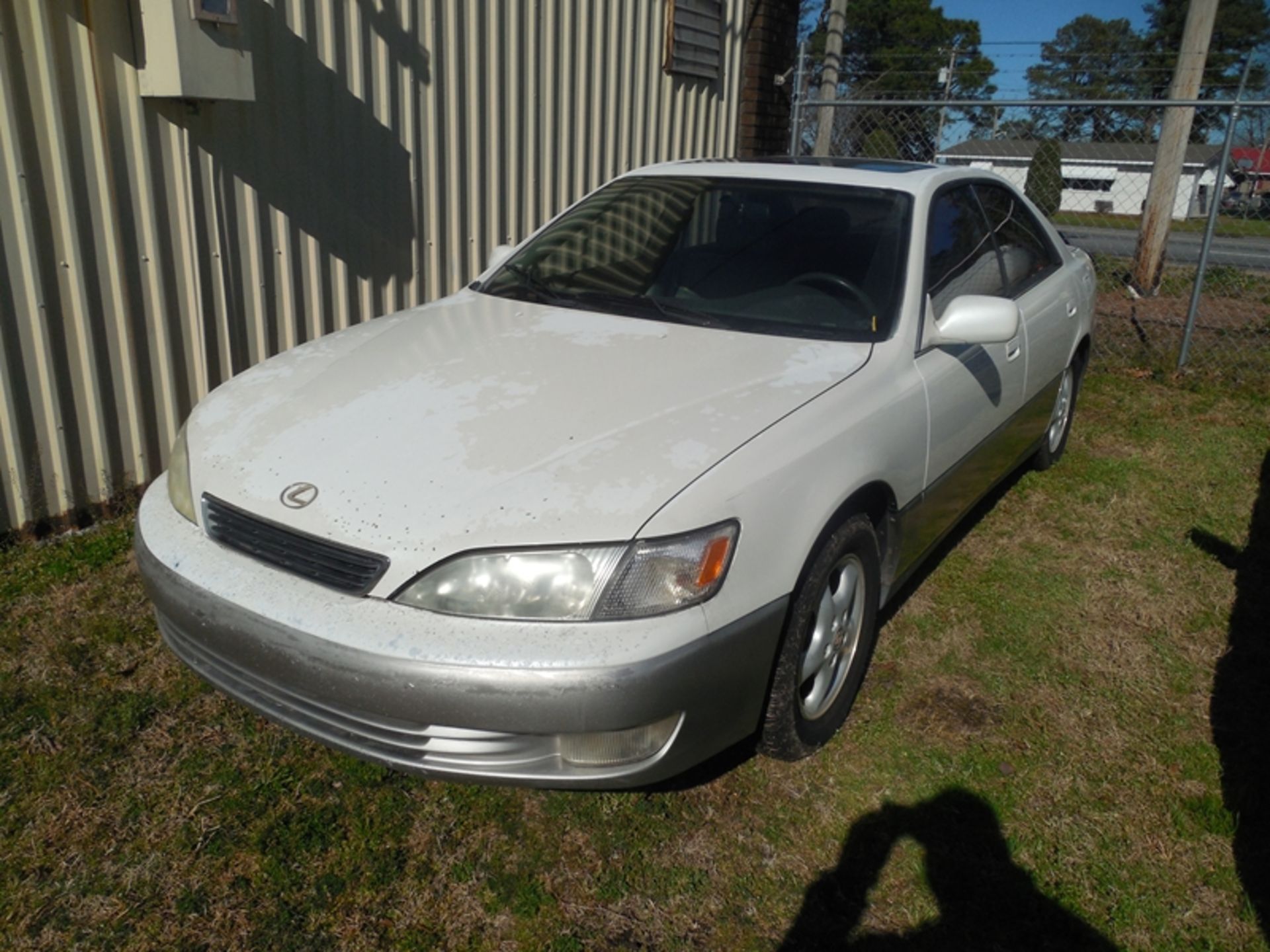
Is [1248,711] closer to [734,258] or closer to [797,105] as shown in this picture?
[734,258]

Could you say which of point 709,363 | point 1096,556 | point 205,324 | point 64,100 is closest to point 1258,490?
point 1096,556

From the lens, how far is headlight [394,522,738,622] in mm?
2191

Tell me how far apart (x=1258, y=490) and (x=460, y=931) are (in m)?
4.83

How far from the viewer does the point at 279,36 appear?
4.61m

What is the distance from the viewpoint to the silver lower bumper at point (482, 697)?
214 centimetres

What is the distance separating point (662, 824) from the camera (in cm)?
268

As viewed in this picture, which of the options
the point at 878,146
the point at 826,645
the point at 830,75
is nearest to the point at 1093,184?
A: the point at 878,146

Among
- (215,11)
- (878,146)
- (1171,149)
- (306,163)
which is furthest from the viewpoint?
(878,146)

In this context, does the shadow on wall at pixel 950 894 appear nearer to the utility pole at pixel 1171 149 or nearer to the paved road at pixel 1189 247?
the utility pole at pixel 1171 149

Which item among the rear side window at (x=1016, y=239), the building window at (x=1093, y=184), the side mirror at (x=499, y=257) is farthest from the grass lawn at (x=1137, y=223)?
the side mirror at (x=499, y=257)

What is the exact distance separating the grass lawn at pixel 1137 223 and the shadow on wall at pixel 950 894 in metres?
9.13

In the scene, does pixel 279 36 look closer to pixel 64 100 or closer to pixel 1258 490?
pixel 64 100

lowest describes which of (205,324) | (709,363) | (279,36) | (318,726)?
(318,726)

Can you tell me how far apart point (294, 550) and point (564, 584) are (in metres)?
0.67
